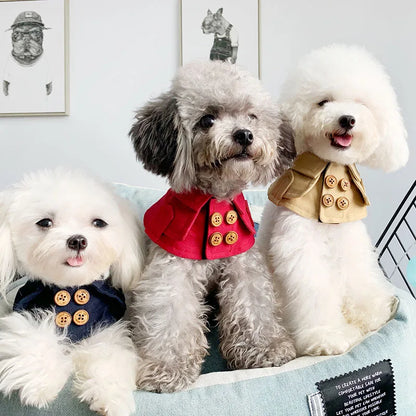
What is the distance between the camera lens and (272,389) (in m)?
0.96

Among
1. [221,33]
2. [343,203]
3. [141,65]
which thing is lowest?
[343,203]

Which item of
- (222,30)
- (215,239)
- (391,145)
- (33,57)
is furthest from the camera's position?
(33,57)

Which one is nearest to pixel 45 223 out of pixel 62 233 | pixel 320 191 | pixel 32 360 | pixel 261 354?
pixel 62 233

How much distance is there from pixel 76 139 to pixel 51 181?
147 centimetres

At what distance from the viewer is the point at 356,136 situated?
1130 mm

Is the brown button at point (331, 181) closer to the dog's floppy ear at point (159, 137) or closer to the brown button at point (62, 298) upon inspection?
the dog's floppy ear at point (159, 137)

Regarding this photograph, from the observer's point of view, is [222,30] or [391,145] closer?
[391,145]

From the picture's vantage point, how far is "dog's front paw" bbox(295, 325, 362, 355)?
1059mm

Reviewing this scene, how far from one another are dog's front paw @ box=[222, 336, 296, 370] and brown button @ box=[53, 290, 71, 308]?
0.38 meters

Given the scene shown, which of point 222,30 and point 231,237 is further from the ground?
point 222,30

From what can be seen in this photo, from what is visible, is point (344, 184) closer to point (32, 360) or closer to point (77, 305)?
point (77, 305)

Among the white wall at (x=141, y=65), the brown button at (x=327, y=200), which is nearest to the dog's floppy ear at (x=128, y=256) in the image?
the brown button at (x=327, y=200)

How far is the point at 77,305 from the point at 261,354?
430 mm

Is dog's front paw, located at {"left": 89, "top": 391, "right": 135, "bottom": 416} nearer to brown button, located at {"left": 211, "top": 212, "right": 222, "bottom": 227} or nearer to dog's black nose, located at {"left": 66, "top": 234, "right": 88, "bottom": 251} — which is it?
dog's black nose, located at {"left": 66, "top": 234, "right": 88, "bottom": 251}
